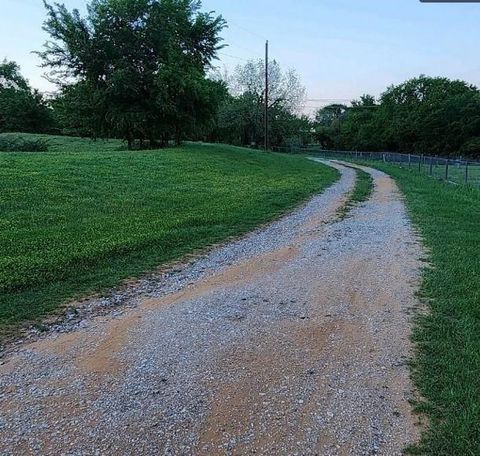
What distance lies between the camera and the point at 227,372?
330 centimetres

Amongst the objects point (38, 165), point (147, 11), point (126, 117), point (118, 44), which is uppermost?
point (147, 11)

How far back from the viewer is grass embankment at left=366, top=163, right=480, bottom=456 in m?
2.59

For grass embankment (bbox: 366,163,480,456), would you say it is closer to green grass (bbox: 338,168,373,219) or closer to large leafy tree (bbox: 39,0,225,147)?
green grass (bbox: 338,168,373,219)

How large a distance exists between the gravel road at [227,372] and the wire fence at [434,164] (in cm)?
1442

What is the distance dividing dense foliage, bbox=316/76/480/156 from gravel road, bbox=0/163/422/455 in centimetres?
5066

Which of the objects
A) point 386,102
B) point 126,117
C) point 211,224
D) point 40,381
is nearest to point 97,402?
point 40,381

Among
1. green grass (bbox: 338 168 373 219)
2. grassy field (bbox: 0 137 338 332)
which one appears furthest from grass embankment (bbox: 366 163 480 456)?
grassy field (bbox: 0 137 338 332)

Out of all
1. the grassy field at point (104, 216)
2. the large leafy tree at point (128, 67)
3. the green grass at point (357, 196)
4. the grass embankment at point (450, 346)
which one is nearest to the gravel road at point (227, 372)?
the grass embankment at point (450, 346)

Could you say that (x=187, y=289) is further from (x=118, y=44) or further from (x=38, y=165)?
(x=118, y=44)

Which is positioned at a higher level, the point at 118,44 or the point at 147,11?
the point at 147,11

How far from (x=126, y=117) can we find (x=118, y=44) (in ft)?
13.2

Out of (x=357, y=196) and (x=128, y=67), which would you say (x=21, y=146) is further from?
(x=357, y=196)

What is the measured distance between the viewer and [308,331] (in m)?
4.02

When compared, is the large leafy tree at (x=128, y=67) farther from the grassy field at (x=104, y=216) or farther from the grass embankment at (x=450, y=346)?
the grass embankment at (x=450, y=346)
